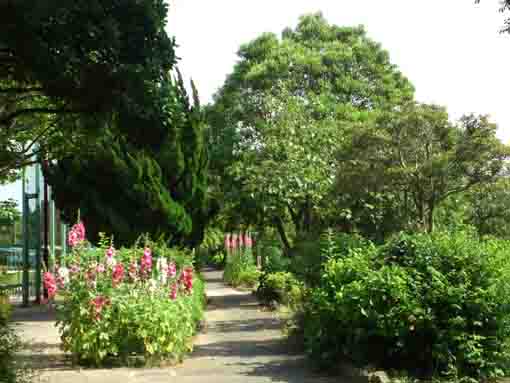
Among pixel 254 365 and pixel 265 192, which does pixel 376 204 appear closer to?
pixel 265 192

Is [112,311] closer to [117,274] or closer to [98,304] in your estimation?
[98,304]

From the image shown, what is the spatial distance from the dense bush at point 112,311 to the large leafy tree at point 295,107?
31.6 ft

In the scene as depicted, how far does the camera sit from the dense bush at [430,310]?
862cm

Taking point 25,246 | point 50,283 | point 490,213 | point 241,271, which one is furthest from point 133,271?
point 241,271

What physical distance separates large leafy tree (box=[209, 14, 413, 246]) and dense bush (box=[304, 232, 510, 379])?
Answer: 34.8ft

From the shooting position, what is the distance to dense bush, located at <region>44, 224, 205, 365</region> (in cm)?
1030

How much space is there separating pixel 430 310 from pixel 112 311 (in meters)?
4.42

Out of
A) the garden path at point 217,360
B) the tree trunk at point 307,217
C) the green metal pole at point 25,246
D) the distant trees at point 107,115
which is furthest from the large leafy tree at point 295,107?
the green metal pole at point 25,246

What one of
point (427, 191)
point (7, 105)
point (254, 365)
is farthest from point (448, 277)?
point (7, 105)

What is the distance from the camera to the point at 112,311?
1041 centimetres

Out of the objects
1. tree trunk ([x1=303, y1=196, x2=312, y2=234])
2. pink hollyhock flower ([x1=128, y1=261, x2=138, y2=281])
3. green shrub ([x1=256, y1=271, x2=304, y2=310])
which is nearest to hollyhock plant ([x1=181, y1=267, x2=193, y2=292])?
pink hollyhock flower ([x1=128, y1=261, x2=138, y2=281])

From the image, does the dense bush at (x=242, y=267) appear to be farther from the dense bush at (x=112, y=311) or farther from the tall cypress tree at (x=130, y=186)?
the dense bush at (x=112, y=311)

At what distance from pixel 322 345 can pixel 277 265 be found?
13.6 metres

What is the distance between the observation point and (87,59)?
34.9 feet
